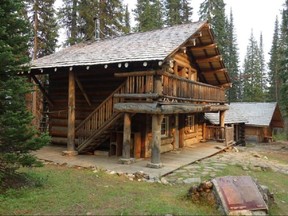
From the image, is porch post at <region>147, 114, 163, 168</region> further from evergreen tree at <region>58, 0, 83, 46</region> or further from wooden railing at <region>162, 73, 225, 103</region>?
evergreen tree at <region>58, 0, 83, 46</region>

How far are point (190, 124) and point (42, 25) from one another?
15684mm

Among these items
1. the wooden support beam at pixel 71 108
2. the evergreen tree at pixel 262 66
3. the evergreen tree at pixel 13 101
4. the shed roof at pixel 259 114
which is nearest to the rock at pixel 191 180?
the evergreen tree at pixel 13 101

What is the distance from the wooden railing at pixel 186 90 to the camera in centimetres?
1214

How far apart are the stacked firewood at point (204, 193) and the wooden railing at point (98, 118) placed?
5.89 meters

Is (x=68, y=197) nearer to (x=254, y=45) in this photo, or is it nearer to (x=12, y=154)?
(x=12, y=154)

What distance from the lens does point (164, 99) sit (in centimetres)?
1208

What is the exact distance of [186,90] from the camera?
14.0 meters

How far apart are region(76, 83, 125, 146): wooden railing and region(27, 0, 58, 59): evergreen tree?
45.3ft

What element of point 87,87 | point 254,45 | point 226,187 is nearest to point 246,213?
point 226,187

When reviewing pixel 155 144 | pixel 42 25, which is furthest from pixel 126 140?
pixel 42 25

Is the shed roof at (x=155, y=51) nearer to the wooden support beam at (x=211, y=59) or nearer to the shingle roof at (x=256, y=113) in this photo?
the wooden support beam at (x=211, y=59)

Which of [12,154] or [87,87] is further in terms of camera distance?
[87,87]

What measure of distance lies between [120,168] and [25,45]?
5.59 m

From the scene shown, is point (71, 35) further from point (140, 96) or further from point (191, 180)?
point (191, 180)
